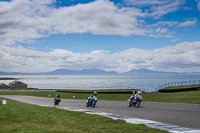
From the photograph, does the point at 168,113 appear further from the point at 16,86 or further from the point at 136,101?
the point at 16,86

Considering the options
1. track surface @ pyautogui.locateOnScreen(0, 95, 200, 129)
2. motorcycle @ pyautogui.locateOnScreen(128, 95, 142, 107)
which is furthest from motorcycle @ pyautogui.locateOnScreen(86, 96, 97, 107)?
motorcycle @ pyautogui.locateOnScreen(128, 95, 142, 107)

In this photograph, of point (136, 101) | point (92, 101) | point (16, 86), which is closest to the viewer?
point (136, 101)

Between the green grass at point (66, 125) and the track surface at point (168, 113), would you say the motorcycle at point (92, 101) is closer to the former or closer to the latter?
the track surface at point (168, 113)

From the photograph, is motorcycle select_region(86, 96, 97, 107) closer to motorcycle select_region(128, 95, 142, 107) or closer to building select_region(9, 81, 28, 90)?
motorcycle select_region(128, 95, 142, 107)

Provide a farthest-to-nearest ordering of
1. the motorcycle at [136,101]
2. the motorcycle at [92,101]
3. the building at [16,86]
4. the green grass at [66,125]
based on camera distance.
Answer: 1. the building at [16,86]
2. the motorcycle at [92,101]
3. the motorcycle at [136,101]
4. the green grass at [66,125]

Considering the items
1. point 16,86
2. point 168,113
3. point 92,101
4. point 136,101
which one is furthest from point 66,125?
point 16,86

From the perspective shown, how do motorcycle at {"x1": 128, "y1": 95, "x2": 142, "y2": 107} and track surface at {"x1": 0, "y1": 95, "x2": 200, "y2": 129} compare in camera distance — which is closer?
track surface at {"x1": 0, "y1": 95, "x2": 200, "y2": 129}

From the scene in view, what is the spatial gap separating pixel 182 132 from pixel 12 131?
269 inches

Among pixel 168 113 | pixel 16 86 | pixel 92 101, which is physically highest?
pixel 16 86

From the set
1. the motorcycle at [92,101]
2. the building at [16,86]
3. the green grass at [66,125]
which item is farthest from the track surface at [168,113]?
the building at [16,86]

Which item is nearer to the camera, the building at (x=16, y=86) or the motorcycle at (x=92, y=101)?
the motorcycle at (x=92, y=101)

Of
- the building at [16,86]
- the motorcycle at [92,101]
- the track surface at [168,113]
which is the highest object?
the building at [16,86]

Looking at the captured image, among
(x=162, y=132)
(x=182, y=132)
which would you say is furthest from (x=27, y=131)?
(x=182, y=132)

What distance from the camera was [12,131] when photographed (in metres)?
9.34
